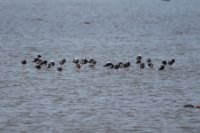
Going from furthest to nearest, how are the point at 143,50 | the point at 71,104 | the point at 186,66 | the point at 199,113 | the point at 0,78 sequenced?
the point at 143,50 < the point at 186,66 < the point at 0,78 < the point at 71,104 < the point at 199,113

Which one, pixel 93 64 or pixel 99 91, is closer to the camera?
pixel 99 91

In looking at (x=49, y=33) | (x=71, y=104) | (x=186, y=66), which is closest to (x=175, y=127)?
(x=71, y=104)

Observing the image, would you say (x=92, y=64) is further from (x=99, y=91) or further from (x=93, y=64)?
(x=99, y=91)

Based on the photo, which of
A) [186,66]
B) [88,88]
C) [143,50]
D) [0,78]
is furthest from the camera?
[143,50]

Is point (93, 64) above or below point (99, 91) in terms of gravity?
above

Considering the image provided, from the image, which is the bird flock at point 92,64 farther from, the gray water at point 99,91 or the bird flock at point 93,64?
the gray water at point 99,91

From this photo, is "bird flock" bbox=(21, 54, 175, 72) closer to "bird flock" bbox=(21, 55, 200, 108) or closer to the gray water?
"bird flock" bbox=(21, 55, 200, 108)

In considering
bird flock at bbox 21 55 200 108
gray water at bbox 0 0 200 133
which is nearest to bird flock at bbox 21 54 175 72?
bird flock at bbox 21 55 200 108

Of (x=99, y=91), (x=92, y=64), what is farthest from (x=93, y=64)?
(x=99, y=91)

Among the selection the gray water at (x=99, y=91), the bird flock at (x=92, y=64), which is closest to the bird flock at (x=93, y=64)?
the bird flock at (x=92, y=64)

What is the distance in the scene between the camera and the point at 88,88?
91.5 feet

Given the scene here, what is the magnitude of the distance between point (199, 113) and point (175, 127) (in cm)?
202

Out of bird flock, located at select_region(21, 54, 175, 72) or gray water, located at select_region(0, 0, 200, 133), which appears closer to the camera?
gray water, located at select_region(0, 0, 200, 133)

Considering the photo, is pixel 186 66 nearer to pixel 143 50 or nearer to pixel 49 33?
pixel 143 50
